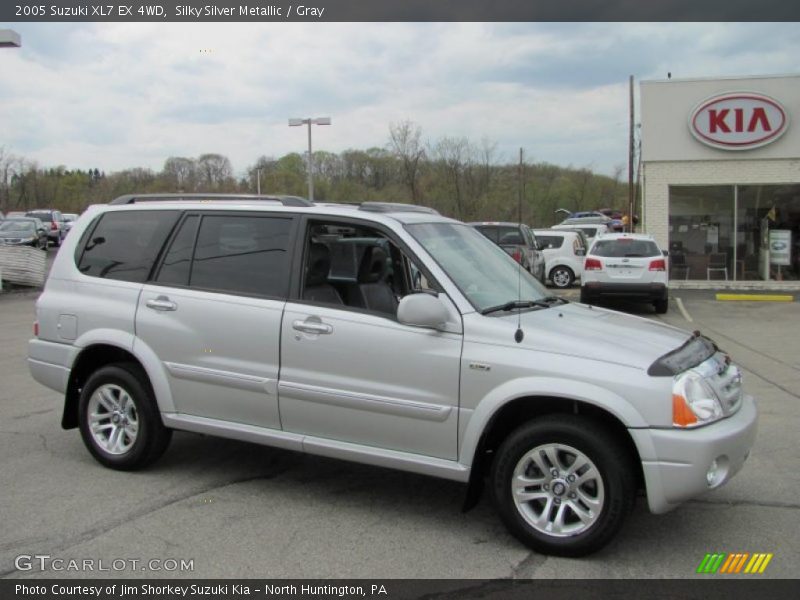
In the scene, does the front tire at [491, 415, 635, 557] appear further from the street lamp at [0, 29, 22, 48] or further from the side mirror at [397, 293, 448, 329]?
the street lamp at [0, 29, 22, 48]

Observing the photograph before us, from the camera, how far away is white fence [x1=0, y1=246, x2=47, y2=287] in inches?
789

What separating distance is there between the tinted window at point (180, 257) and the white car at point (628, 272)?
36.2 feet

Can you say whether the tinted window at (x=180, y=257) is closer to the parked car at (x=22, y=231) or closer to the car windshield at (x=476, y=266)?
the car windshield at (x=476, y=266)

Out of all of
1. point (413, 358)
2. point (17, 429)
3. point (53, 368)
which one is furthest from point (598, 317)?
point (17, 429)

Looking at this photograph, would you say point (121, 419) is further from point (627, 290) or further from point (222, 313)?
point (627, 290)

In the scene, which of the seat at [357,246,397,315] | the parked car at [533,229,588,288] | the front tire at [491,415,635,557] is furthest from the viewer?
the parked car at [533,229,588,288]

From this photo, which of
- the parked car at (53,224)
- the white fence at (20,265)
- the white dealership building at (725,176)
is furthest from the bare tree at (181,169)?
the white dealership building at (725,176)

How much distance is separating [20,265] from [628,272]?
1587 cm

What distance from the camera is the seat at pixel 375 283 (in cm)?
459

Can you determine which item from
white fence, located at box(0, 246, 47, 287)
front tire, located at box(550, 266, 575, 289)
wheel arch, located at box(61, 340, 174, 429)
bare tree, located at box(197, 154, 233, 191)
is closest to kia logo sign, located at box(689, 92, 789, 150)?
front tire, located at box(550, 266, 575, 289)

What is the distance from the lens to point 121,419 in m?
5.27

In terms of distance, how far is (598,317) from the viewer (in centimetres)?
474

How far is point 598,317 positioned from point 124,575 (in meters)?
3.12

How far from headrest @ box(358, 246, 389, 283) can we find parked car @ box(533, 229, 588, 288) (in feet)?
52.9
